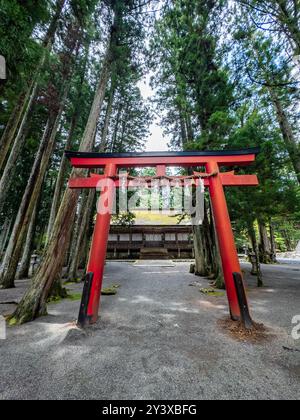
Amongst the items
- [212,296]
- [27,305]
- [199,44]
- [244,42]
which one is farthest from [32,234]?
[244,42]

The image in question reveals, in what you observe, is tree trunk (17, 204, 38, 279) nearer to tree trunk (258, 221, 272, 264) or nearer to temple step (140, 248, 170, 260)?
temple step (140, 248, 170, 260)

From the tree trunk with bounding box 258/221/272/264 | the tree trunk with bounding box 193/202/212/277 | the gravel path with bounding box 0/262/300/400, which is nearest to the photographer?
the gravel path with bounding box 0/262/300/400

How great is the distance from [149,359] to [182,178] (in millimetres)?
3303

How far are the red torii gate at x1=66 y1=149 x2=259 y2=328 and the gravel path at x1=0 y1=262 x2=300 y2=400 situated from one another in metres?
0.60

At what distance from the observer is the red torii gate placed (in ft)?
11.5

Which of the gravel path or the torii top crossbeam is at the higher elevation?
the torii top crossbeam

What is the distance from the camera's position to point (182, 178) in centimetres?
418

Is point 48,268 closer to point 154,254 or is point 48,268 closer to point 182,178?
point 182,178

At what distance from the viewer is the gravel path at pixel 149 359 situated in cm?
180

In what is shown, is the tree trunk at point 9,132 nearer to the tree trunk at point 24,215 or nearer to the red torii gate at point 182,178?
the tree trunk at point 24,215

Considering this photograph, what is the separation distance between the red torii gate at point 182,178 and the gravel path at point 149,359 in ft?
1.97

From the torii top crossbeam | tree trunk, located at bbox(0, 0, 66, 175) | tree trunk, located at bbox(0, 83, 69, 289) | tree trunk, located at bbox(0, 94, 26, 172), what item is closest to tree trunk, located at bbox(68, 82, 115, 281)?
tree trunk, located at bbox(0, 83, 69, 289)

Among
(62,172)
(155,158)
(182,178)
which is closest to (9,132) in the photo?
(62,172)
